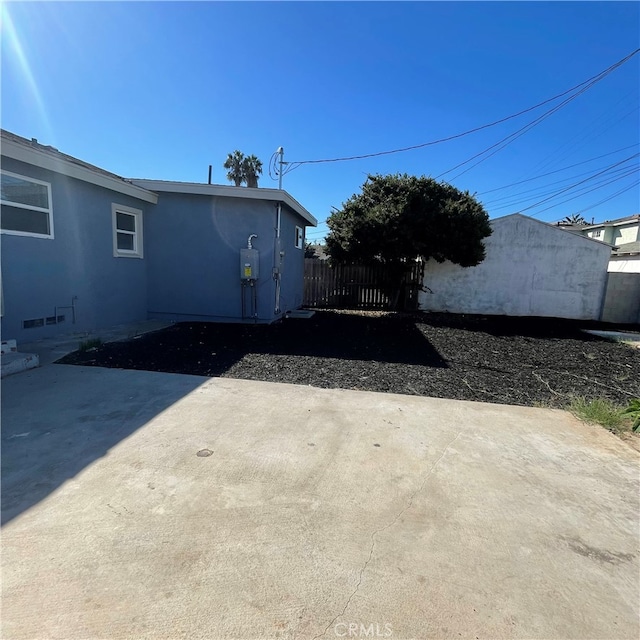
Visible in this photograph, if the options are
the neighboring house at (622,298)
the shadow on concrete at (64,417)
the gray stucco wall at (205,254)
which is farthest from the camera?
the neighboring house at (622,298)

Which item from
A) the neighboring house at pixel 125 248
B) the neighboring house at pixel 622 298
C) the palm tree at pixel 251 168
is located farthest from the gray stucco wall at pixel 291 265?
the palm tree at pixel 251 168

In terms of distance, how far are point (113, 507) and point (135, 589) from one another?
0.70 metres

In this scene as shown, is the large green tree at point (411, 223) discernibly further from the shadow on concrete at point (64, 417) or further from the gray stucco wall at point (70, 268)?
the shadow on concrete at point (64, 417)

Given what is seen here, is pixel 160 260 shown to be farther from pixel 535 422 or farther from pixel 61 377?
pixel 535 422

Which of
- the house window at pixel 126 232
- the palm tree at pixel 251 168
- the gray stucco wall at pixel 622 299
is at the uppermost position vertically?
the palm tree at pixel 251 168

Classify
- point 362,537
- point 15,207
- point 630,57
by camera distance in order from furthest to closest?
1. point 630,57
2. point 15,207
3. point 362,537

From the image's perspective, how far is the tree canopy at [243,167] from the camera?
2895 centimetres

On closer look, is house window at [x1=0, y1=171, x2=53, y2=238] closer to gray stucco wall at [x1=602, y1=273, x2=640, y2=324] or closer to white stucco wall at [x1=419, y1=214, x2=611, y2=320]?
white stucco wall at [x1=419, y1=214, x2=611, y2=320]

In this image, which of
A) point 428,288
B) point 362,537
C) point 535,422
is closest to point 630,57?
point 428,288

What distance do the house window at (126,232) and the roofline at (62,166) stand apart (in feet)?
1.37

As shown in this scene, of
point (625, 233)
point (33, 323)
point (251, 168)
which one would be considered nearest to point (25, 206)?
point (33, 323)

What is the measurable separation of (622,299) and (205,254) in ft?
44.3

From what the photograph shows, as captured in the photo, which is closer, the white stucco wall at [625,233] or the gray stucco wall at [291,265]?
the gray stucco wall at [291,265]

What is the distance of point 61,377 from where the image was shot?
4.61 metres
